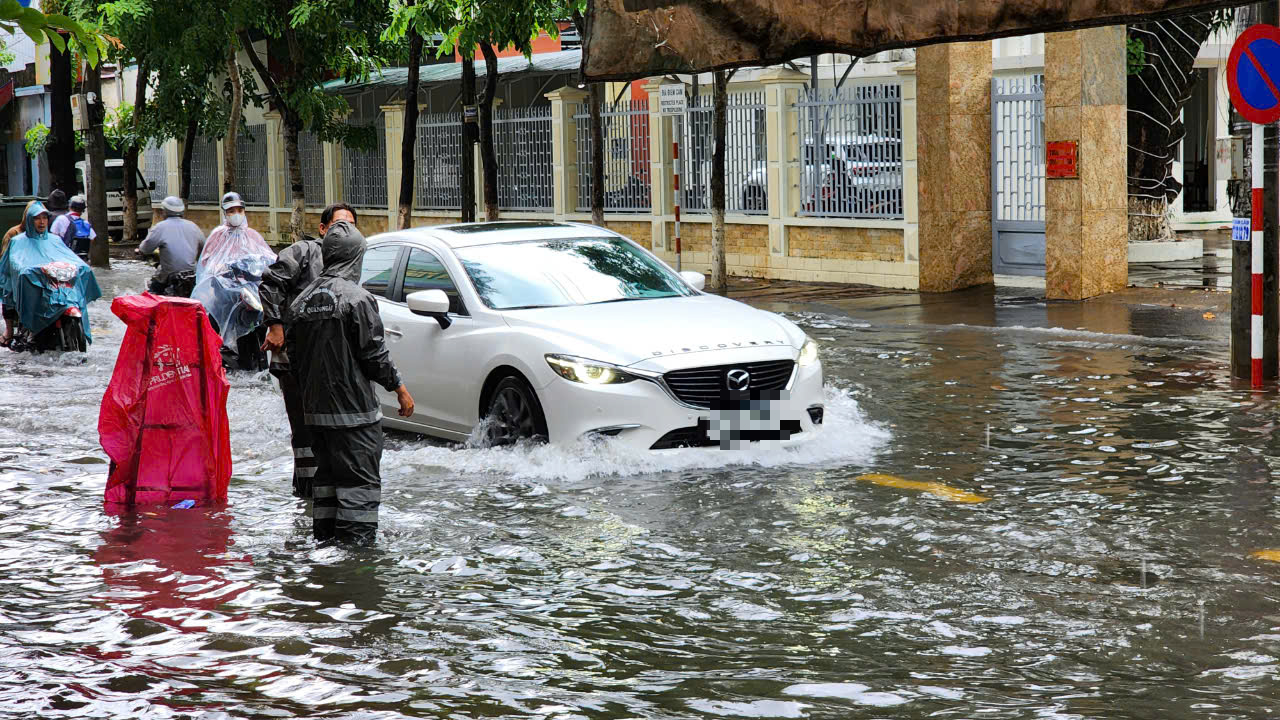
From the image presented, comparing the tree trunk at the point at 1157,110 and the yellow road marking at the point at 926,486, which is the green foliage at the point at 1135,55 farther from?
the yellow road marking at the point at 926,486

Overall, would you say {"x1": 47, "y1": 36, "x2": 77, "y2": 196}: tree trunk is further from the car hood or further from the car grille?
the car grille

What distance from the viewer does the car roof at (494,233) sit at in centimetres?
1083

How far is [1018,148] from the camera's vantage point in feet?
67.2

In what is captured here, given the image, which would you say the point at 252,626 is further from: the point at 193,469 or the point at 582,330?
the point at 582,330

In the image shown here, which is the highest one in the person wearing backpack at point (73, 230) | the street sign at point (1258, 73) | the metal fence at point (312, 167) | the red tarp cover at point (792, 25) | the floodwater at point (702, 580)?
the metal fence at point (312, 167)

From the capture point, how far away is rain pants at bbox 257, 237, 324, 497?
8555mm

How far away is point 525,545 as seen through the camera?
25.3 ft

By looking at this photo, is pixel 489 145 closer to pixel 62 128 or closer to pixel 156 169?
pixel 62 128

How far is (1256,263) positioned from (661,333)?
5.28 m

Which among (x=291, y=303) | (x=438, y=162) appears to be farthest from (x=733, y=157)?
(x=291, y=303)

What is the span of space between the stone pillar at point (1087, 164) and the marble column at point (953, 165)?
1.49m

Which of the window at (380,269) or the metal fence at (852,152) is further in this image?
the metal fence at (852,152)

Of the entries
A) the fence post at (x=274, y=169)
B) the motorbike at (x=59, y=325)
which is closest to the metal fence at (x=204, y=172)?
the fence post at (x=274, y=169)

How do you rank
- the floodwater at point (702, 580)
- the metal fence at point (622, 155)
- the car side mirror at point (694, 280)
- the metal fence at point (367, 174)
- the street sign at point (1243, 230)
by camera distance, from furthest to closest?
the metal fence at point (367, 174) < the metal fence at point (622, 155) < the street sign at point (1243, 230) < the car side mirror at point (694, 280) < the floodwater at point (702, 580)
